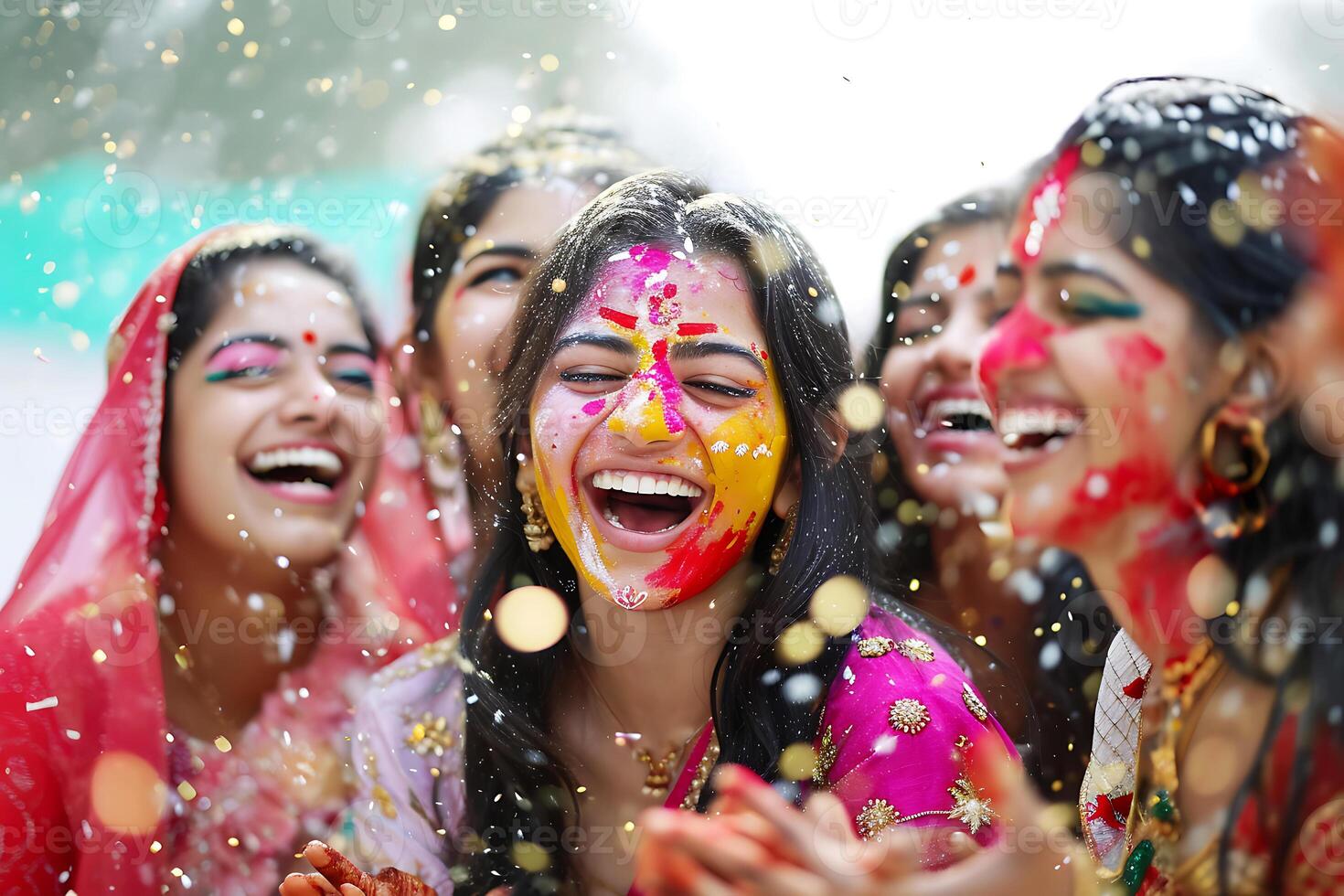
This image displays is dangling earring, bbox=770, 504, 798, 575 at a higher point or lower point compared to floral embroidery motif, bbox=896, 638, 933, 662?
higher

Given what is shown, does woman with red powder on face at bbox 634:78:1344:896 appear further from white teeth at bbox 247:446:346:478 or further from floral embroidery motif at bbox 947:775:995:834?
white teeth at bbox 247:446:346:478

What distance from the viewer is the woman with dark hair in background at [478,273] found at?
72.9 inches

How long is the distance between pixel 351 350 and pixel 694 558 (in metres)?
0.73

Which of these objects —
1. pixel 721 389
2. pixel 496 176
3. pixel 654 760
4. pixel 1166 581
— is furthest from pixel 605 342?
pixel 1166 581

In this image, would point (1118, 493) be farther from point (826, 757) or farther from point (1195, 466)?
point (826, 757)

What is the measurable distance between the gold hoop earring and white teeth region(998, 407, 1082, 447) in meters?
0.70

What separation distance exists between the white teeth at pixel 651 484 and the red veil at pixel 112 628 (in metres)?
0.46

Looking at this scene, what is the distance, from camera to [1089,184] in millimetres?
1635

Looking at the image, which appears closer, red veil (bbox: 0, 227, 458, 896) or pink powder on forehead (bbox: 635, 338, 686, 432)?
pink powder on forehead (bbox: 635, 338, 686, 432)

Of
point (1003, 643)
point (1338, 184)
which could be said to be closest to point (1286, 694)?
point (1003, 643)

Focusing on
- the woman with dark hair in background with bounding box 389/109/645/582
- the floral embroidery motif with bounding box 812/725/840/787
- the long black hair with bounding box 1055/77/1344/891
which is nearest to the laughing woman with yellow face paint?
the floral embroidery motif with bounding box 812/725/840/787

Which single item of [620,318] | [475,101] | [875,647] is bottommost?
[875,647]

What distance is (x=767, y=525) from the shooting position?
1.70 meters

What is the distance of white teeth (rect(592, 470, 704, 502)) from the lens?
160 centimetres
